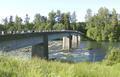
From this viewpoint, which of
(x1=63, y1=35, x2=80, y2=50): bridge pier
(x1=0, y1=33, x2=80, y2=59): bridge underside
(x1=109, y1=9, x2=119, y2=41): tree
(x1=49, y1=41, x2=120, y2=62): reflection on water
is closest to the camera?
(x1=0, y1=33, x2=80, y2=59): bridge underside

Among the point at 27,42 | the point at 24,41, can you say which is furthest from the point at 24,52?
the point at 27,42

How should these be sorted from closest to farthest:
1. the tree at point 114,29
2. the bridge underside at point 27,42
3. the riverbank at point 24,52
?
the riverbank at point 24,52 < the bridge underside at point 27,42 < the tree at point 114,29

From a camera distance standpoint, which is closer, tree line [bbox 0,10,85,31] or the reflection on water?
the reflection on water

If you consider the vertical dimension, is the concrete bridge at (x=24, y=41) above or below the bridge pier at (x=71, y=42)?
above

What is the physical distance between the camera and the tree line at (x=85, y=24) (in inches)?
6216

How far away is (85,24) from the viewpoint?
18975 centimetres

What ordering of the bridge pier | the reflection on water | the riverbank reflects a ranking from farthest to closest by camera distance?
the bridge pier, the reflection on water, the riverbank

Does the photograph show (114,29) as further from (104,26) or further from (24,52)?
(24,52)

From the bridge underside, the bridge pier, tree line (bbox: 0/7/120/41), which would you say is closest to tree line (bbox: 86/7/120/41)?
tree line (bbox: 0/7/120/41)

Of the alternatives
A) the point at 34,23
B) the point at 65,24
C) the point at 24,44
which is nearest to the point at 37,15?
the point at 34,23

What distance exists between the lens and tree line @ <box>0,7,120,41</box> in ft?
518

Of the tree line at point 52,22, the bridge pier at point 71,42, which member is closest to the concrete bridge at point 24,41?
the bridge pier at point 71,42

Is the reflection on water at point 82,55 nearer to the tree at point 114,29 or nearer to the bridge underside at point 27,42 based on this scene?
the bridge underside at point 27,42

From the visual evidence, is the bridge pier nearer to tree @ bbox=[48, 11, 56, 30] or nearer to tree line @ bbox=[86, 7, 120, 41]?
tree line @ bbox=[86, 7, 120, 41]
